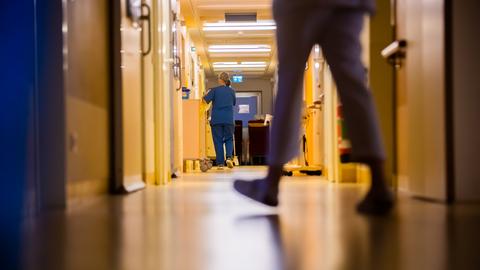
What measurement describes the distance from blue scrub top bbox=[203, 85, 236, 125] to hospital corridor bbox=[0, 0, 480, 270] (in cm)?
500

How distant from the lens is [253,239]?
4.80 feet

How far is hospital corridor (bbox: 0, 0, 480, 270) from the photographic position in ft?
4.26

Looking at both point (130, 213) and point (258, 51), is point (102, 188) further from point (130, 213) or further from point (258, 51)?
point (258, 51)

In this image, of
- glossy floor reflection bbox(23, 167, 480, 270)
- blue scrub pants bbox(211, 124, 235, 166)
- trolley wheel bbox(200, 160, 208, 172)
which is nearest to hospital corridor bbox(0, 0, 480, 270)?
glossy floor reflection bbox(23, 167, 480, 270)

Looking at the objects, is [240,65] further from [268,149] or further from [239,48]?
[268,149]

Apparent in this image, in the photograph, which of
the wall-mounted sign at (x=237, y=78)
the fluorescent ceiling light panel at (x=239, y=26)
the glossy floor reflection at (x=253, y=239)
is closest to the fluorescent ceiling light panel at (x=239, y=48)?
the fluorescent ceiling light panel at (x=239, y=26)

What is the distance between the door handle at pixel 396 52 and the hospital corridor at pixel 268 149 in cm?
1

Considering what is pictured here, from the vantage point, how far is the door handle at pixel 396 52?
325 centimetres

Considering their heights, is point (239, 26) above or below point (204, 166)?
above

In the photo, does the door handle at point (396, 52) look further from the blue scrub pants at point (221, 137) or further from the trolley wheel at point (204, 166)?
the blue scrub pants at point (221, 137)

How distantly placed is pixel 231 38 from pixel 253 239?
35.8 feet

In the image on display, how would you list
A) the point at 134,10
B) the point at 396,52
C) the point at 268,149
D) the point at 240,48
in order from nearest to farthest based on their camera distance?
the point at 268,149 < the point at 396,52 < the point at 134,10 < the point at 240,48

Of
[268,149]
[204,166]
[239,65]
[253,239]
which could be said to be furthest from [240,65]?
[253,239]

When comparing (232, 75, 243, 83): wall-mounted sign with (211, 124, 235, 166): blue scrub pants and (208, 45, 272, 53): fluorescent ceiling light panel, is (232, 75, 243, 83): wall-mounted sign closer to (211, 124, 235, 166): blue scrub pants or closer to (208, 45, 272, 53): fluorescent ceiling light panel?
(208, 45, 272, 53): fluorescent ceiling light panel
